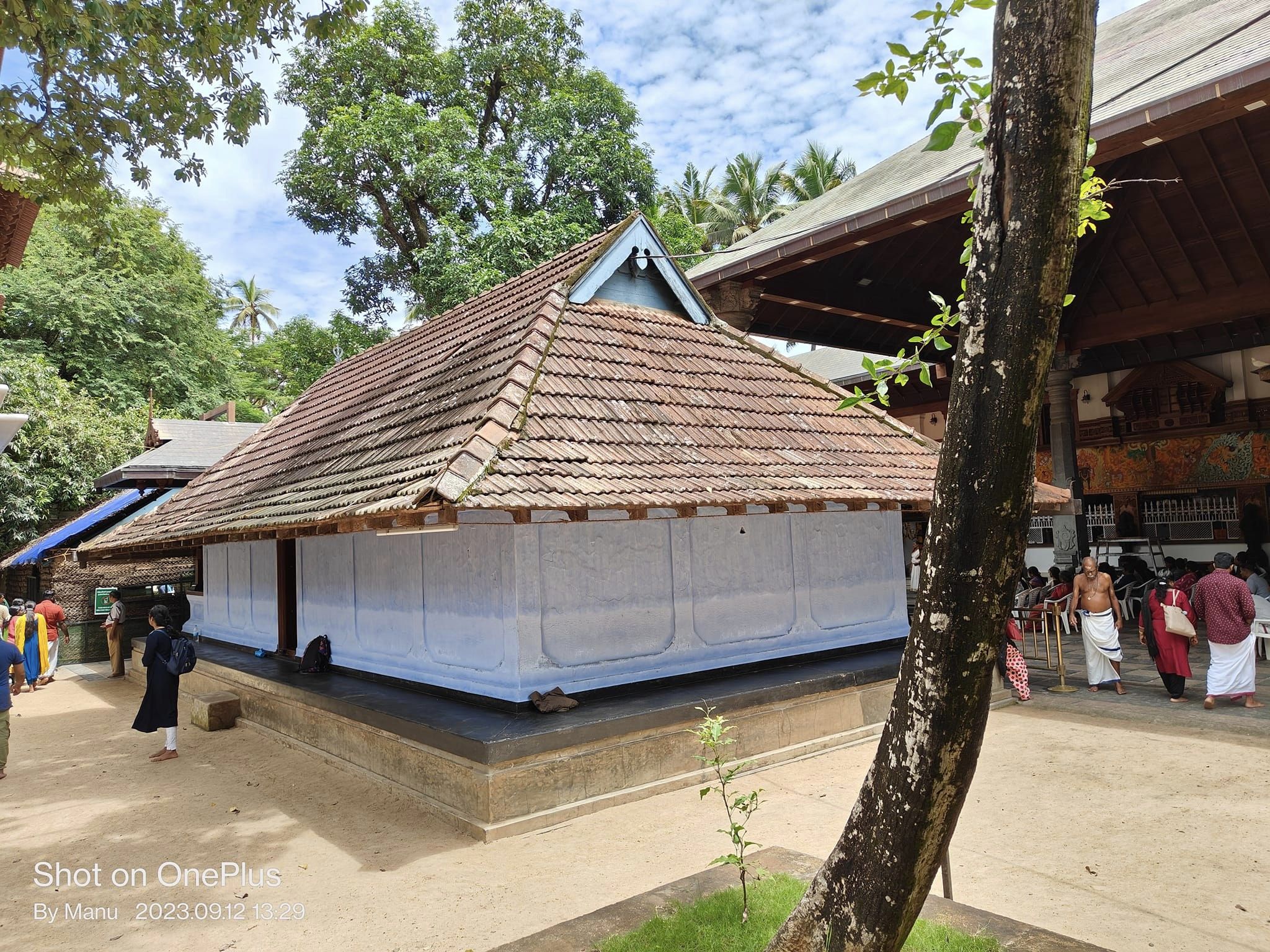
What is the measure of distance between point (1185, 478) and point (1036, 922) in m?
14.5

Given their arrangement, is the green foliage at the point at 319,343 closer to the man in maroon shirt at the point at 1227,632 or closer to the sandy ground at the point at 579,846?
the sandy ground at the point at 579,846

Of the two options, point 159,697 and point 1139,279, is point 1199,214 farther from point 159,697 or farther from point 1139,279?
point 159,697

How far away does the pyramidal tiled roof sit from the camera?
20.9ft

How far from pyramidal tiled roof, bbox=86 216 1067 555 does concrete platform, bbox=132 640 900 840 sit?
180 cm

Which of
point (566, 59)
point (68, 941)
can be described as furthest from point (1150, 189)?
point (566, 59)

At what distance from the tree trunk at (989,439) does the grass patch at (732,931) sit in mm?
1017

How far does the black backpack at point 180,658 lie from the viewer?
29.7 ft

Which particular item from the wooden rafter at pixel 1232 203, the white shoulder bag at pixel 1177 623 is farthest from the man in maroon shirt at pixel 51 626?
the wooden rafter at pixel 1232 203

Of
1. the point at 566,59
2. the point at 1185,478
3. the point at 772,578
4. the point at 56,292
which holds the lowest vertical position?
the point at 772,578

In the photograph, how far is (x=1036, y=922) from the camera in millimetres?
4297

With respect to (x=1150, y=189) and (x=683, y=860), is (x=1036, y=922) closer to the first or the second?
(x=683, y=860)

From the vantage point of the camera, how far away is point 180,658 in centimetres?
912

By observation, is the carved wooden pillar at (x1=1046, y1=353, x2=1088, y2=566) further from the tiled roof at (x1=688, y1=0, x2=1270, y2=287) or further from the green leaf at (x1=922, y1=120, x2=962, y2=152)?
the green leaf at (x1=922, y1=120, x2=962, y2=152)

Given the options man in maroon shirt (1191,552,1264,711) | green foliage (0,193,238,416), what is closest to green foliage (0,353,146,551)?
green foliage (0,193,238,416)
